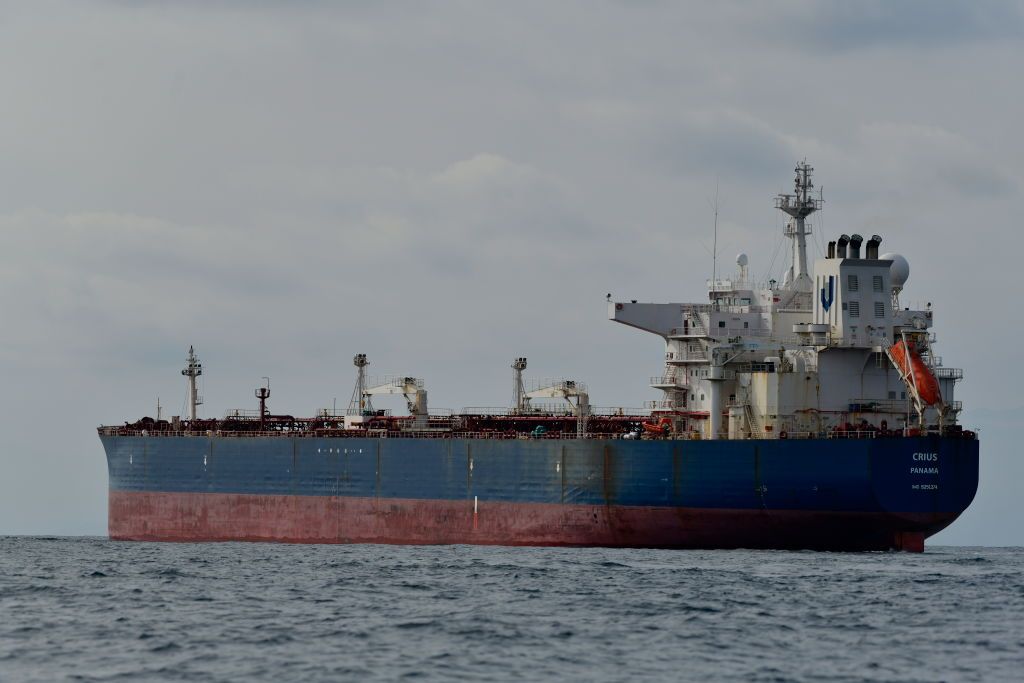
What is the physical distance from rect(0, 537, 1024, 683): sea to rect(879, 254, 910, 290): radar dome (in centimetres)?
959

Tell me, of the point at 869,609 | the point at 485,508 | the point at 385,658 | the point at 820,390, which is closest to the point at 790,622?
the point at 869,609

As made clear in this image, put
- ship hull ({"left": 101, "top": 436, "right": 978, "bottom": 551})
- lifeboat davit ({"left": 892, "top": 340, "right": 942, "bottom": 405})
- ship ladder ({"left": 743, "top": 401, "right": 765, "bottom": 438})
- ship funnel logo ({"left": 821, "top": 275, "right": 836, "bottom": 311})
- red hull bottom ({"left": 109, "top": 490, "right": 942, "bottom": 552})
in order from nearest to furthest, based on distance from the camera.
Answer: ship hull ({"left": 101, "top": 436, "right": 978, "bottom": 551})
lifeboat davit ({"left": 892, "top": 340, "right": 942, "bottom": 405})
red hull bottom ({"left": 109, "top": 490, "right": 942, "bottom": 552})
ship ladder ({"left": 743, "top": 401, "right": 765, "bottom": 438})
ship funnel logo ({"left": 821, "top": 275, "right": 836, "bottom": 311})

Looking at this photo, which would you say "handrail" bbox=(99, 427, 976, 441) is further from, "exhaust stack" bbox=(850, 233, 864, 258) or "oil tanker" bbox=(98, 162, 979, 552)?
"exhaust stack" bbox=(850, 233, 864, 258)

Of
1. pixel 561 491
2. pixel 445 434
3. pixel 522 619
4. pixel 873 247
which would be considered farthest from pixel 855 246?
pixel 522 619

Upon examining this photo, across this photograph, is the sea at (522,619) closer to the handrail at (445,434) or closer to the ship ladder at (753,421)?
the handrail at (445,434)

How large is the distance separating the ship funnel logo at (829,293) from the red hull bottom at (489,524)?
6.93 m

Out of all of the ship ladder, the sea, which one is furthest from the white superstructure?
the sea

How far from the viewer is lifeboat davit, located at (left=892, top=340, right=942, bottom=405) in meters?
50.7

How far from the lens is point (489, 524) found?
5703cm

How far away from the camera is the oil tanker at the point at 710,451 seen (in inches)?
1999

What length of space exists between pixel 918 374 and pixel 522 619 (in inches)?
819

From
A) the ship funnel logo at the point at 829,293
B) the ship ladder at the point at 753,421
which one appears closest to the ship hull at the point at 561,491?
the ship ladder at the point at 753,421

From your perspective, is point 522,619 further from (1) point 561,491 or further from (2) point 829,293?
(2) point 829,293

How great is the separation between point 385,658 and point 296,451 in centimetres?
3429
